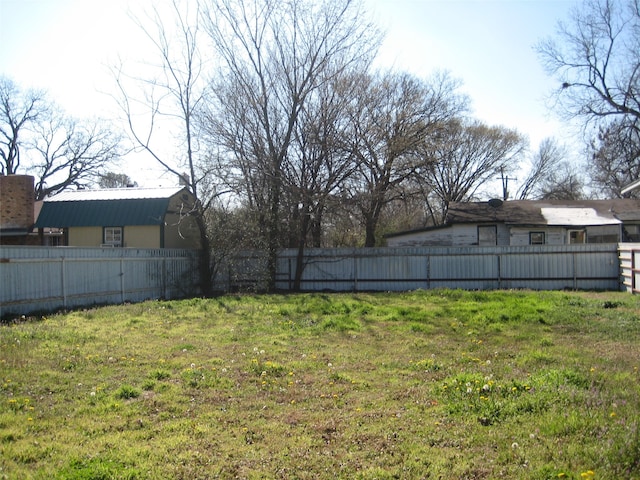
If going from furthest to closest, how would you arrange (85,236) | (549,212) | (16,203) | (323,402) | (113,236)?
(549,212) < (16,203) < (85,236) < (113,236) < (323,402)

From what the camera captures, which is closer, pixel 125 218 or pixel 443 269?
pixel 443 269

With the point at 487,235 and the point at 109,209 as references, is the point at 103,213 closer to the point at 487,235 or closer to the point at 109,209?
the point at 109,209

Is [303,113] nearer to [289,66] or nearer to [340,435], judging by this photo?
[289,66]

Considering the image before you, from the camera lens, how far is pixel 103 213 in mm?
25953

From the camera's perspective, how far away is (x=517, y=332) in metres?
10.3

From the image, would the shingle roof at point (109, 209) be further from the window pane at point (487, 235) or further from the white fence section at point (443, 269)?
the window pane at point (487, 235)

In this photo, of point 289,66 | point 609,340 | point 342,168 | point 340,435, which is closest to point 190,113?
point 289,66

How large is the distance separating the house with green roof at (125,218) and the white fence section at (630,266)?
18.1 meters

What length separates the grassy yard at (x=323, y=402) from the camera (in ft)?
13.6

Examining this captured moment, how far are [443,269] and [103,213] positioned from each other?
54.0 feet

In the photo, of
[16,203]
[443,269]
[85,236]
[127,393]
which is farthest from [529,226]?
[16,203]

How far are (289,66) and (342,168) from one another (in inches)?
201

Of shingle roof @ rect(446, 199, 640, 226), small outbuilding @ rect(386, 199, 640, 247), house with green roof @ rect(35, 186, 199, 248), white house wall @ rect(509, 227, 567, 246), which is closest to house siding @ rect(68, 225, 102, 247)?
house with green roof @ rect(35, 186, 199, 248)

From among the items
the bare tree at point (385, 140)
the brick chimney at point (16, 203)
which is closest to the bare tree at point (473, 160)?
the bare tree at point (385, 140)
